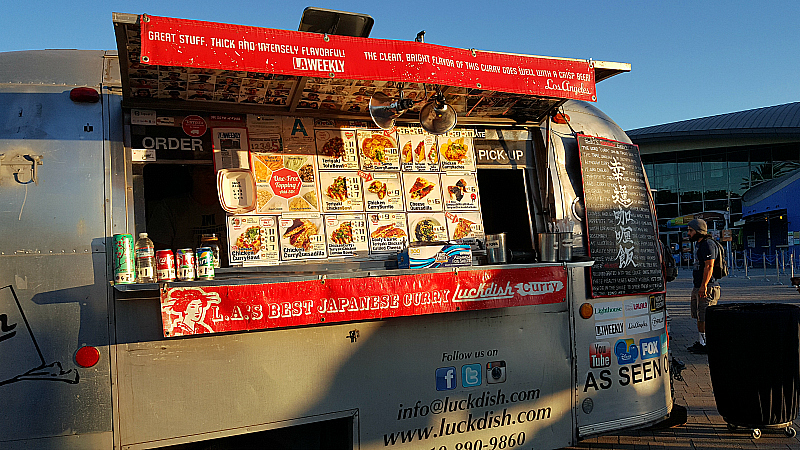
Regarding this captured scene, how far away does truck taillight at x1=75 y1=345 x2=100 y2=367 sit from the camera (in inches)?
110

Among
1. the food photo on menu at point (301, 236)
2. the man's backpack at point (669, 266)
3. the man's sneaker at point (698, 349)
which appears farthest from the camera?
the man's sneaker at point (698, 349)

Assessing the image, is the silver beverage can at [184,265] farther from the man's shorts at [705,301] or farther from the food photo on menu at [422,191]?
the man's shorts at [705,301]

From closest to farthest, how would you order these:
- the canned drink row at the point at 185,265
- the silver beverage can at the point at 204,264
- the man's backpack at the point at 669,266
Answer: the canned drink row at the point at 185,265
the silver beverage can at the point at 204,264
the man's backpack at the point at 669,266

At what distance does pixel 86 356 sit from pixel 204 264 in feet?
2.36

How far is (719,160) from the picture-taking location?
119 ft

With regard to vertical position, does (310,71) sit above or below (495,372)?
above

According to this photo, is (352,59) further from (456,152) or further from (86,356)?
(86,356)

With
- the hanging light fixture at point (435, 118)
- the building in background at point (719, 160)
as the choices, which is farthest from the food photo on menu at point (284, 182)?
Result: the building in background at point (719, 160)

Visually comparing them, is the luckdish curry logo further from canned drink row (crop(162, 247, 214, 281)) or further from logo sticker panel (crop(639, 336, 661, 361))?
canned drink row (crop(162, 247, 214, 281))

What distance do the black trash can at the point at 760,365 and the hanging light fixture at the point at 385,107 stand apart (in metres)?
3.37

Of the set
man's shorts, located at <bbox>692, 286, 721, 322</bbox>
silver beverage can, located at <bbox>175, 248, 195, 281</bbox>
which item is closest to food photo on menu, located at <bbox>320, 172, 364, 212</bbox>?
silver beverage can, located at <bbox>175, 248, 195, 281</bbox>

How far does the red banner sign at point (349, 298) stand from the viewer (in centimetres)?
291

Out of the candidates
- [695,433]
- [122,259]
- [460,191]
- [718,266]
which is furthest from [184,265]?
[718,266]

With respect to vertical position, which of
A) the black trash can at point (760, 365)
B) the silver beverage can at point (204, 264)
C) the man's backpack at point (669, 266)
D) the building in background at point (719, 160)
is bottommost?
the black trash can at point (760, 365)
